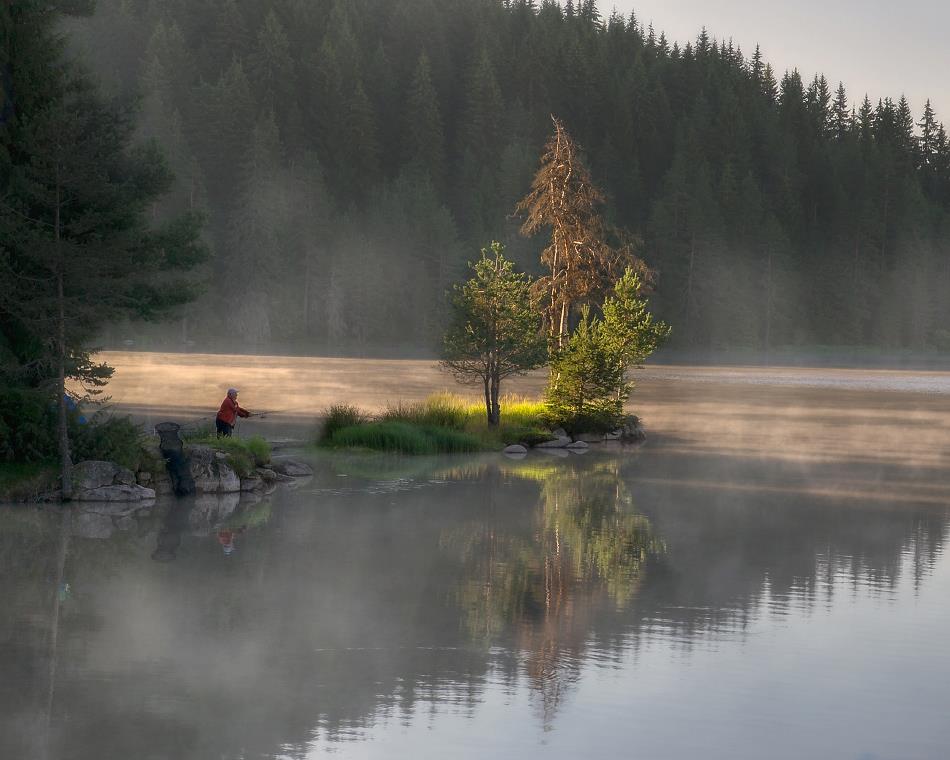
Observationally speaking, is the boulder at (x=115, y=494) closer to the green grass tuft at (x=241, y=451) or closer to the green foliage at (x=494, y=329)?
the green grass tuft at (x=241, y=451)

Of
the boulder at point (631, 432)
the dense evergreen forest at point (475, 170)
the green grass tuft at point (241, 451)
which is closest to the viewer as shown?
the green grass tuft at point (241, 451)

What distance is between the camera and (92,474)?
2414 cm

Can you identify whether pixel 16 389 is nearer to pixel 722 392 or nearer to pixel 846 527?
pixel 846 527

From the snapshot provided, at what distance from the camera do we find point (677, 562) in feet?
63.3

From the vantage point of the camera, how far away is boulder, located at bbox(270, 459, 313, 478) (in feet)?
94.9

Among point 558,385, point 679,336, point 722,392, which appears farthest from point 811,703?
point 679,336

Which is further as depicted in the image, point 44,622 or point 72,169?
point 72,169

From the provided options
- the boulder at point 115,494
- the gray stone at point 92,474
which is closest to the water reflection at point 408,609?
the boulder at point 115,494

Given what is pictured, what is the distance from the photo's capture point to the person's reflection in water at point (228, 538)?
19406mm

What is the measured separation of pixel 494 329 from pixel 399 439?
574 centimetres

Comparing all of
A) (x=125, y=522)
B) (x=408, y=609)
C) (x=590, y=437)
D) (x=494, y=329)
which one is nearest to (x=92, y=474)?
(x=125, y=522)

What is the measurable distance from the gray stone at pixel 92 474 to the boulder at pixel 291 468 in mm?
4890

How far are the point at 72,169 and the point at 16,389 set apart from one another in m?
3.94

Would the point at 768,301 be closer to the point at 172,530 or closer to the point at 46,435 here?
the point at 46,435
